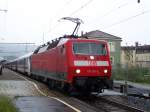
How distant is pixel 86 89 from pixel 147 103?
5112mm

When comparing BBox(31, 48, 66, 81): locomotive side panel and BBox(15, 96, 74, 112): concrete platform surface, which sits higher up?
BBox(31, 48, 66, 81): locomotive side panel

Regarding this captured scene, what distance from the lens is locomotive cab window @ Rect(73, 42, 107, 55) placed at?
23234 millimetres

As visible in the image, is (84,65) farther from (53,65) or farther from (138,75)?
(138,75)

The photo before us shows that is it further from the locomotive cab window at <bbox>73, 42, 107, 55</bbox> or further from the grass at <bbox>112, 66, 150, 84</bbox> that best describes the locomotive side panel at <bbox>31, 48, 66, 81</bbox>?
the grass at <bbox>112, 66, 150, 84</bbox>

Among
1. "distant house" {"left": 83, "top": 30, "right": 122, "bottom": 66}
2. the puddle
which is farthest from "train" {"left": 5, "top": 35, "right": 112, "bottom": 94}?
"distant house" {"left": 83, "top": 30, "right": 122, "bottom": 66}

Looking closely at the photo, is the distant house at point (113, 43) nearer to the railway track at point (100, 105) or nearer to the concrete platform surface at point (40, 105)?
the railway track at point (100, 105)

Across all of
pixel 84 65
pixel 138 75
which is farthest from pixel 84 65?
pixel 138 75

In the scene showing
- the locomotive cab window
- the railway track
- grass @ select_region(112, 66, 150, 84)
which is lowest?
the railway track

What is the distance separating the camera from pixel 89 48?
23.4 metres

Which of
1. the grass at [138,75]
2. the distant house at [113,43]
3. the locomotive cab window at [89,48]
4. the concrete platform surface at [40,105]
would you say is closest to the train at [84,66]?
the locomotive cab window at [89,48]

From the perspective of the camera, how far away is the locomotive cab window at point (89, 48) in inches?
915

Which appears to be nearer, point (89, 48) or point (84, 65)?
point (84, 65)

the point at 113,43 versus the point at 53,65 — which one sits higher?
the point at 113,43

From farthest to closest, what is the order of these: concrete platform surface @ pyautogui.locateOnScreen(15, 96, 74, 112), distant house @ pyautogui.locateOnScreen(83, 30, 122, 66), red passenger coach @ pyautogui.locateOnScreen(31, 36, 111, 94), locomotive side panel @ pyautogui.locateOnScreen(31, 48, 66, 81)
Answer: distant house @ pyautogui.locateOnScreen(83, 30, 122, 66)
locomotive side panel @ pyautogui.locateOnScreen(31, 48, 66, 81)
red passenger coach @ pyautogui.locateOnScreen(31, 36, 111, 94)
concrete platform surface @ pyautogui.locateOnScreen(15, 96, 74, 112)
